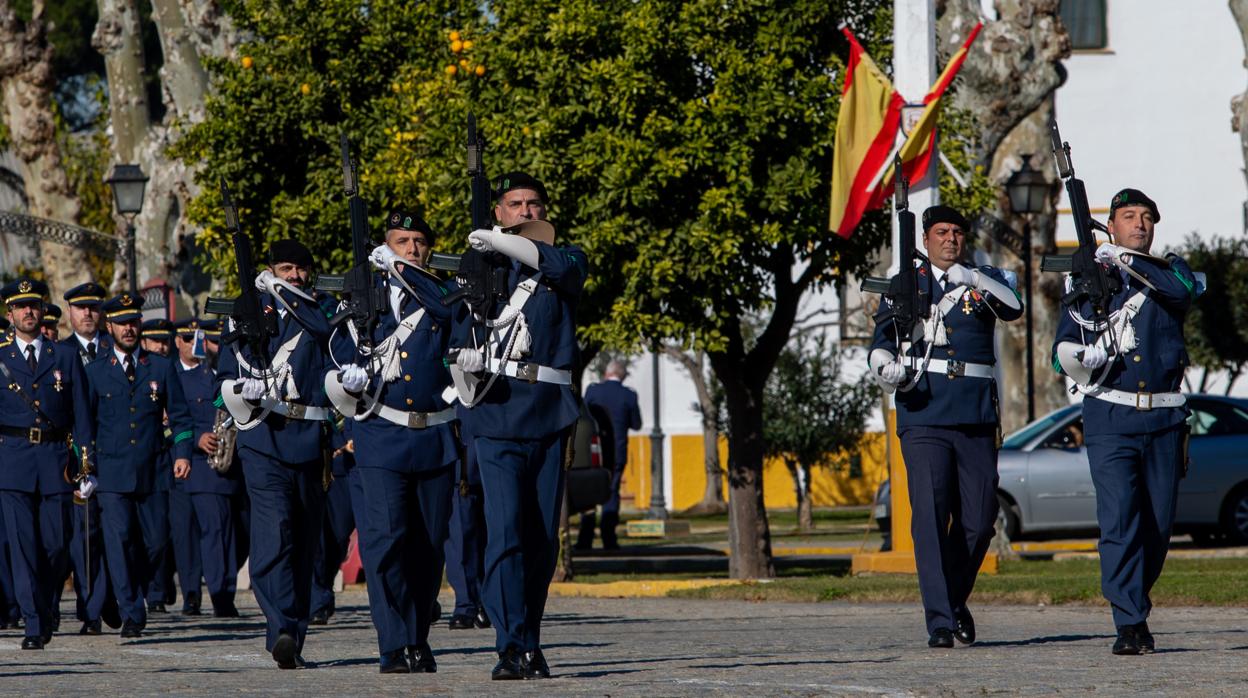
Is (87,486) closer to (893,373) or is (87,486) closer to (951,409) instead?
(893,373)

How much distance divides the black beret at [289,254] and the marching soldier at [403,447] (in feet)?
2.64

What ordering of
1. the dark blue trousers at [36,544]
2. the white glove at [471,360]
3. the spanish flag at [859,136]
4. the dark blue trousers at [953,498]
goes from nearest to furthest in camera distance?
the white glove at [471,360] → the dark blue trousers at [953,498] → the dark blue trousers at [36,544] → the spanish flag at [859,136]

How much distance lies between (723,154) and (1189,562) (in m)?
5.32

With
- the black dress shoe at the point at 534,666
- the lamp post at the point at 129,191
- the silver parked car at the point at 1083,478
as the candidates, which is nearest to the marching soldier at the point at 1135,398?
the black dress shoe at the point at 534,666

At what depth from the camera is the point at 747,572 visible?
755 inches

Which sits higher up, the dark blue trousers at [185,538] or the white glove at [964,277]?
the white glove at [964,277]

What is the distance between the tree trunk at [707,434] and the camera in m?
33.9

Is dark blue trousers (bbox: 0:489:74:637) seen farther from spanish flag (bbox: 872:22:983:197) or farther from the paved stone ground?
spanish flag (bbox: 872:22:983:197)

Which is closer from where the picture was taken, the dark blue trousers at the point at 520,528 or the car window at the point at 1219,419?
the dark blue trousers at the point at 520,528

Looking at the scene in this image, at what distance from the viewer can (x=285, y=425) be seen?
10562 millimetres

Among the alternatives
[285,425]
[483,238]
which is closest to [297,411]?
[285,425]

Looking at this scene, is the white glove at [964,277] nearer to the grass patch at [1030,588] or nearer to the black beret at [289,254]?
the black beret at [289,254]

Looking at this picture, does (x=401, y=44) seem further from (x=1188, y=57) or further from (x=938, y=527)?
(x=1188, y=57)

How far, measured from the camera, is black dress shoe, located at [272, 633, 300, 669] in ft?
32.8
